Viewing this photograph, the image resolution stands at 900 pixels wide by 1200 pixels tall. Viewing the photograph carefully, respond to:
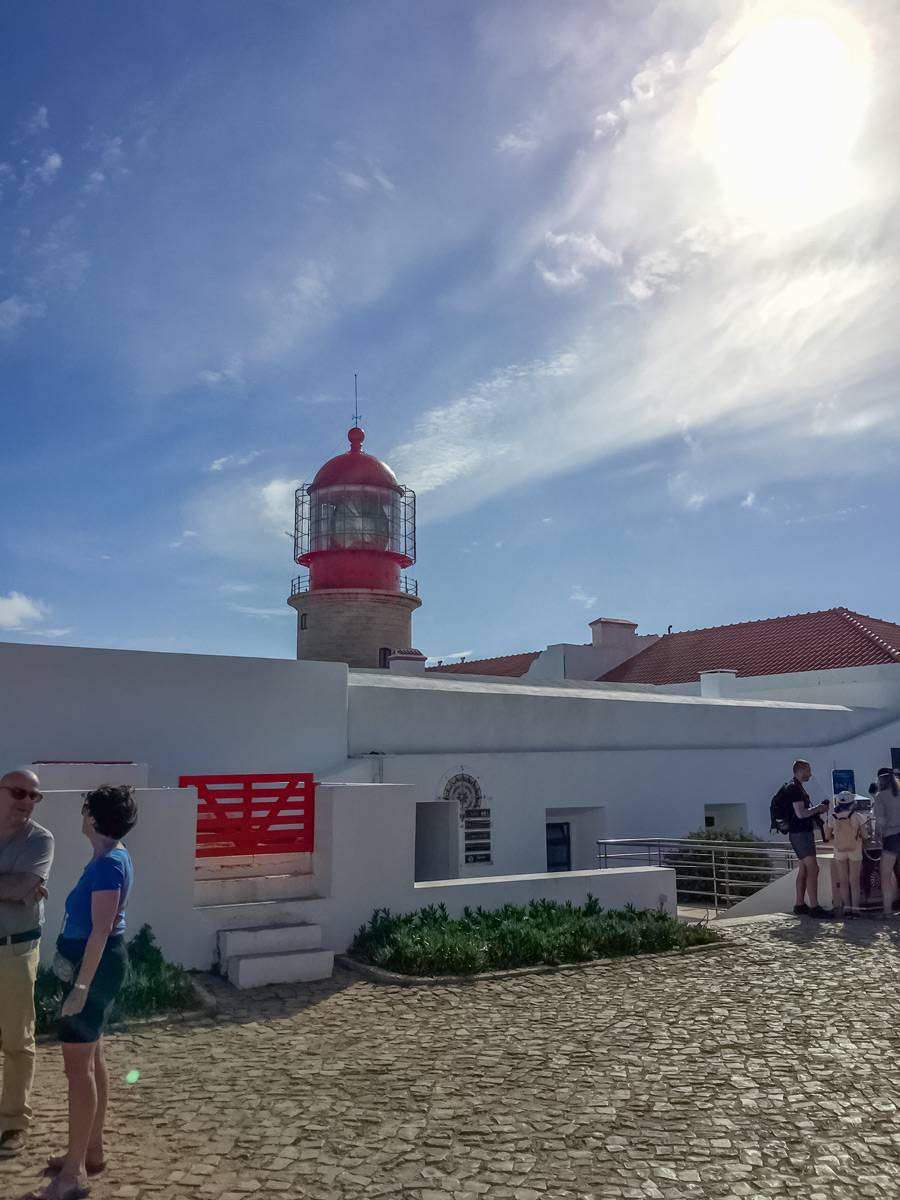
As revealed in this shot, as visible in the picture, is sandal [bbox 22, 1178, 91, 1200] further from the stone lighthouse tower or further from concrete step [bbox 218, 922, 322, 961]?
the stone lighthouse tower

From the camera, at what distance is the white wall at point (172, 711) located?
12242 millimetres

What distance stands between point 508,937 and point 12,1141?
17.7ft

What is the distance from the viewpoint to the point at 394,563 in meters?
27.6

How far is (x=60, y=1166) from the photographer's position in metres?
4.43

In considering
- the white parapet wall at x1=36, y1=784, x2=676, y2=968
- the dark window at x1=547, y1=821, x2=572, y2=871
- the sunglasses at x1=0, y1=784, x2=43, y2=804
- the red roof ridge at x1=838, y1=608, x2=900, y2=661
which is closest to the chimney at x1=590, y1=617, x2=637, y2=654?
the red roof ridge at x1=838, y1=608, x2=900, y2=661

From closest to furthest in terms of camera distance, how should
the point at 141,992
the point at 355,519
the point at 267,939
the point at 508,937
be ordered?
the point at 141,992 → the point at 267,939 → the point at 508,937 → the point at 355,519

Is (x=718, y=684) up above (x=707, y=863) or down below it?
above

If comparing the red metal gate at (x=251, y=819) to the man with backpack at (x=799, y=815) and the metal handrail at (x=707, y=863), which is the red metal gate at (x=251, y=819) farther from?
the metal handrail at (x=707, y=863)

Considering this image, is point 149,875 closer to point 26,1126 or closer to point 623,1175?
point 26,1126

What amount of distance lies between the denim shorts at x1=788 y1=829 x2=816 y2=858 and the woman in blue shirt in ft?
29.9

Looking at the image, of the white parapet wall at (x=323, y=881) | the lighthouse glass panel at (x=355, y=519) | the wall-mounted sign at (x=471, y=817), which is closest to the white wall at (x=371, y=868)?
the white parapet wall at (x=323, y=881)

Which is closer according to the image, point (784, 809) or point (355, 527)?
point (784, 809)

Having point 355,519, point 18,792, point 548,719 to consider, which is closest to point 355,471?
point 355,519

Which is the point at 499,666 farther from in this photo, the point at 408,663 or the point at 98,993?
the point at 98,993
